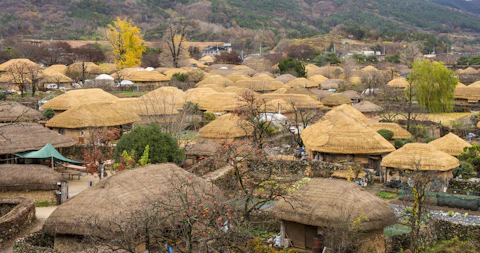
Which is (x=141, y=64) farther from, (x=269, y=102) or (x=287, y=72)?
(x=269, y=102)

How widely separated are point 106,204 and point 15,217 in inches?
128

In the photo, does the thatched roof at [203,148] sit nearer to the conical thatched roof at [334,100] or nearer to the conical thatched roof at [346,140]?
the conical thatched roof at [346,140]

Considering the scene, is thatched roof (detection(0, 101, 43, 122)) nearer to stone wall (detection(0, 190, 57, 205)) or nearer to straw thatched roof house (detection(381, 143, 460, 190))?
stone wall (detection(0, 190, 57, 205))

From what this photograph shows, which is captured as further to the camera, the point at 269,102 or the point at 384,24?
the point at 384,24

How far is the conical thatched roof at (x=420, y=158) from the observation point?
2184cm

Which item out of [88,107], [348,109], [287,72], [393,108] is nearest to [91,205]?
[88,107]

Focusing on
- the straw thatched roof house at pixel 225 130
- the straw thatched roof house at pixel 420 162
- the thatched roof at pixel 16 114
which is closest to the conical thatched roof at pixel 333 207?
the straw thatched roof house at pixel 420 162

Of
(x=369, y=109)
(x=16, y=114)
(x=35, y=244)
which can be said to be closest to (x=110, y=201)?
(x=35, y=244)

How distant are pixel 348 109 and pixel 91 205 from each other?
22164 millimetres

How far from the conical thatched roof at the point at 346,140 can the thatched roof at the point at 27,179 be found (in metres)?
10.7

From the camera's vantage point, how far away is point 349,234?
14.1 m

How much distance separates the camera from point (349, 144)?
24.1 metres

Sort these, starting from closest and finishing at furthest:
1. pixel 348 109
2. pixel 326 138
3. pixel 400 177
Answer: pixel 400 177 → pixel 326 138 → pixel 348 109

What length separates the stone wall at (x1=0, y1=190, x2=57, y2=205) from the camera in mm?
18938
